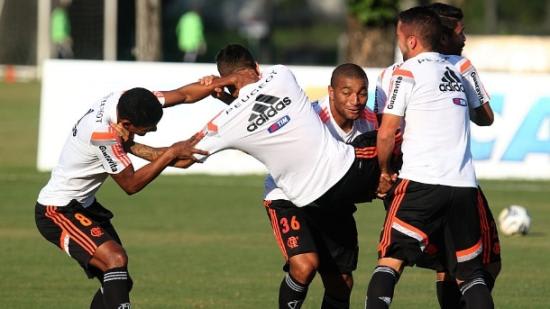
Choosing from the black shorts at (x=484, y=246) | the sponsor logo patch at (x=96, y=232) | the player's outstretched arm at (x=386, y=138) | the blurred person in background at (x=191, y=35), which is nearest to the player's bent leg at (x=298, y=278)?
the black shorts at (x=484, y=246)

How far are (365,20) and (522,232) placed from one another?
14.8 metres

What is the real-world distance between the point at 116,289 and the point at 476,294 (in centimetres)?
238

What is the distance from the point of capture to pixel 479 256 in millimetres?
8945

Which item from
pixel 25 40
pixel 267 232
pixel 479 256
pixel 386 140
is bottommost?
pixel 25 40

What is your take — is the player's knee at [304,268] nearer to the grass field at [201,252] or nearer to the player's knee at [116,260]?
the player's knee at [116,260]

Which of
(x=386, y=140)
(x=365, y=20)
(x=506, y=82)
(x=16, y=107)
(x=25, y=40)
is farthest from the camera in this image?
(x=25, y=40)

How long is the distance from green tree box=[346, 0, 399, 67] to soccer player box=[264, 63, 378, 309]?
66.5ft

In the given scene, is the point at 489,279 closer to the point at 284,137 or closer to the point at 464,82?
the point at 464,82

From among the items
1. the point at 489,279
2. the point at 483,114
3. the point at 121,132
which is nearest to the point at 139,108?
the point at 121,132

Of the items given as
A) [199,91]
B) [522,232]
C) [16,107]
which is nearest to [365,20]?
[16,107]

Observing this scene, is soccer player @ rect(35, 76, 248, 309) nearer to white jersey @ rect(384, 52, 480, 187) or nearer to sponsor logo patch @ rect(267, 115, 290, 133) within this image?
sponsor logo patch @ rect(267, 115, 290, 133)

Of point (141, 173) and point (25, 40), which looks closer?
point (141, 173)

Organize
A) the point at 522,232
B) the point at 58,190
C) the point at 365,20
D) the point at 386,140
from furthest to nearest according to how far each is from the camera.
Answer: the point at 365,20 < the point at 522,232 < the point at 58,190 < the point at 386,140

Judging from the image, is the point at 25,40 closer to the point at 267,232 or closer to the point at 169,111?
the point at 169,111
